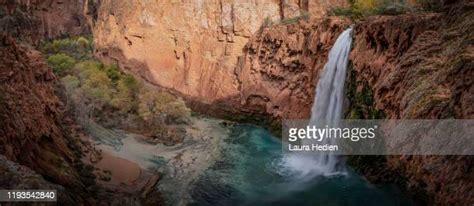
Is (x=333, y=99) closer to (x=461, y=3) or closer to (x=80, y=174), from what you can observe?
(x=461, y=3)

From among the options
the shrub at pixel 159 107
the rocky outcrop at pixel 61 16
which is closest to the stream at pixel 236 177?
the shrub at pixel 159 107

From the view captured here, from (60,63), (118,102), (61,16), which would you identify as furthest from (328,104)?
(61,16)

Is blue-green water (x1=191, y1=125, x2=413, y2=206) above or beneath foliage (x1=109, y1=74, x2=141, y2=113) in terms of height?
beneath

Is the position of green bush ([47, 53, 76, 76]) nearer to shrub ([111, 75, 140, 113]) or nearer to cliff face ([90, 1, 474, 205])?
shrub ([111, 75, 140, 113])

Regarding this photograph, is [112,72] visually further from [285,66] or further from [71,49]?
[285,66]

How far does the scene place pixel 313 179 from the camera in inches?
715

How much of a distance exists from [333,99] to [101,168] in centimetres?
1132

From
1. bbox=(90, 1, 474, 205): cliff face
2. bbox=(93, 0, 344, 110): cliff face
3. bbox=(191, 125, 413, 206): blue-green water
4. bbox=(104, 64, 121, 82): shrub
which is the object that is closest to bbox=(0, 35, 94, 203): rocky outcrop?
bbox=(191, 125, 413, 206): blue-green water

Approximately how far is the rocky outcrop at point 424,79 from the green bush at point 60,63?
71.0 ft

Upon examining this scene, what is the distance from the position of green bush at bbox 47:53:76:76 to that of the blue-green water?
1615cm

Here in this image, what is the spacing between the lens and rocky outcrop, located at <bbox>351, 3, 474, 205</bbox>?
36.6 feet

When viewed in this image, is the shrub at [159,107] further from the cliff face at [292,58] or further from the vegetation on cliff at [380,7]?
the vegetation on cliff at [380,7]

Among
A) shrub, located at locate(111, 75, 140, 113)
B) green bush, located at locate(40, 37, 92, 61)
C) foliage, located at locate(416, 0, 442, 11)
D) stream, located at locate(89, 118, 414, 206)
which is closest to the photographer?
stream, located at locate(89, 118, 414, 206)

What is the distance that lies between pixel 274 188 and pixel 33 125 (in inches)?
364
